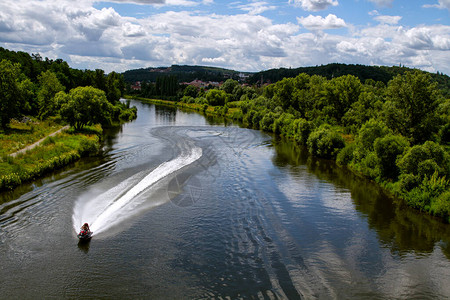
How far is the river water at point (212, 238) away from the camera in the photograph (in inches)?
708

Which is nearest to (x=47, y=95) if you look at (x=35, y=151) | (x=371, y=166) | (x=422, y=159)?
(x=35, y=151)

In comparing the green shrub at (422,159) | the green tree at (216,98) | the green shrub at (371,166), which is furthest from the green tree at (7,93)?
the green tree at (216,98)

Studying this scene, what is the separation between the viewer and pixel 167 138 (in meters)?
58.8

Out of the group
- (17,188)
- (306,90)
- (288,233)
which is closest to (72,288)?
(288,233)

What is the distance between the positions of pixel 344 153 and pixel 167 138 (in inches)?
1144

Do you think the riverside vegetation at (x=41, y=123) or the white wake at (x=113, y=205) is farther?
the riverside vegetation at (x=41, y=123)

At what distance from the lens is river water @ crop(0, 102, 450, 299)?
18.0m

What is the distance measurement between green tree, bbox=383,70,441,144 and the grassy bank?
3746cm

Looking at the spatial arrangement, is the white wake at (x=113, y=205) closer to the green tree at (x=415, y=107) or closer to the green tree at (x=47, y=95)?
the green tree at (x=415, y=107)

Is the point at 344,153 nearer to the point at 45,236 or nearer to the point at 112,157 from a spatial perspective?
the point at 112,157

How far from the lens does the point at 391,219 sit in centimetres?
2800

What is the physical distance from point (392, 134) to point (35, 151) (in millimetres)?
38951

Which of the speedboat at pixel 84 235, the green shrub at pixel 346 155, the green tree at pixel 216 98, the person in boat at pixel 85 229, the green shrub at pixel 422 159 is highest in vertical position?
the green tree at pixel 216 98

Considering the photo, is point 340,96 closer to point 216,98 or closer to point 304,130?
point 304,130
